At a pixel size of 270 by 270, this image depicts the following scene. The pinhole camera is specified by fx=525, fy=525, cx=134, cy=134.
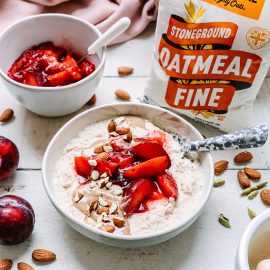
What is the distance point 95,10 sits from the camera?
1.28 meters

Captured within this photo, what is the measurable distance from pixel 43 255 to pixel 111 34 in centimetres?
46

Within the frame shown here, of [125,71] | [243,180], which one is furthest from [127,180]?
[125,71]

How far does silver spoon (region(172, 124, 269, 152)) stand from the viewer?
3.21 ft

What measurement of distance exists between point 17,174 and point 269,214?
512mm

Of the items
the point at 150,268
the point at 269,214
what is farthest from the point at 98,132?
the point at 269,214

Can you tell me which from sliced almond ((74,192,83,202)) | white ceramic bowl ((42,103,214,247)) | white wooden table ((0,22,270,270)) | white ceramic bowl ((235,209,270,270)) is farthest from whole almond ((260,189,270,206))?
sliced almond ((74,192,83,202))

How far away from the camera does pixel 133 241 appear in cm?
86

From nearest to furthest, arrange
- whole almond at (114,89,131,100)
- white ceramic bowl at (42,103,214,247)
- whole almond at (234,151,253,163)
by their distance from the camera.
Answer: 1. white ceramic bowl at (42,103,214,247)
2. whole almond at (234,151,253,163)
3. whole almond at (114,89,131,100)

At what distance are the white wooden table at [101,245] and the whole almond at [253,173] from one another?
0.02 metres

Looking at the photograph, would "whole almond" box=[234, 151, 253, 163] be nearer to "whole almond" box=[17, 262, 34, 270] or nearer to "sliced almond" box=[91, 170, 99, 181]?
"sliced almond" box=[91, 170, 99, 181]

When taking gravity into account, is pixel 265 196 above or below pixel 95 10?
below

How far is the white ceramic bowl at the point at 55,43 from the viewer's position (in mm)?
1034

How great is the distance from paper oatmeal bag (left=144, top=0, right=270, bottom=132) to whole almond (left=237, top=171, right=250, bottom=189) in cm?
12

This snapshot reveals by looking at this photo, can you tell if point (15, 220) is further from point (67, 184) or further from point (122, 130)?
point (122, 130)
